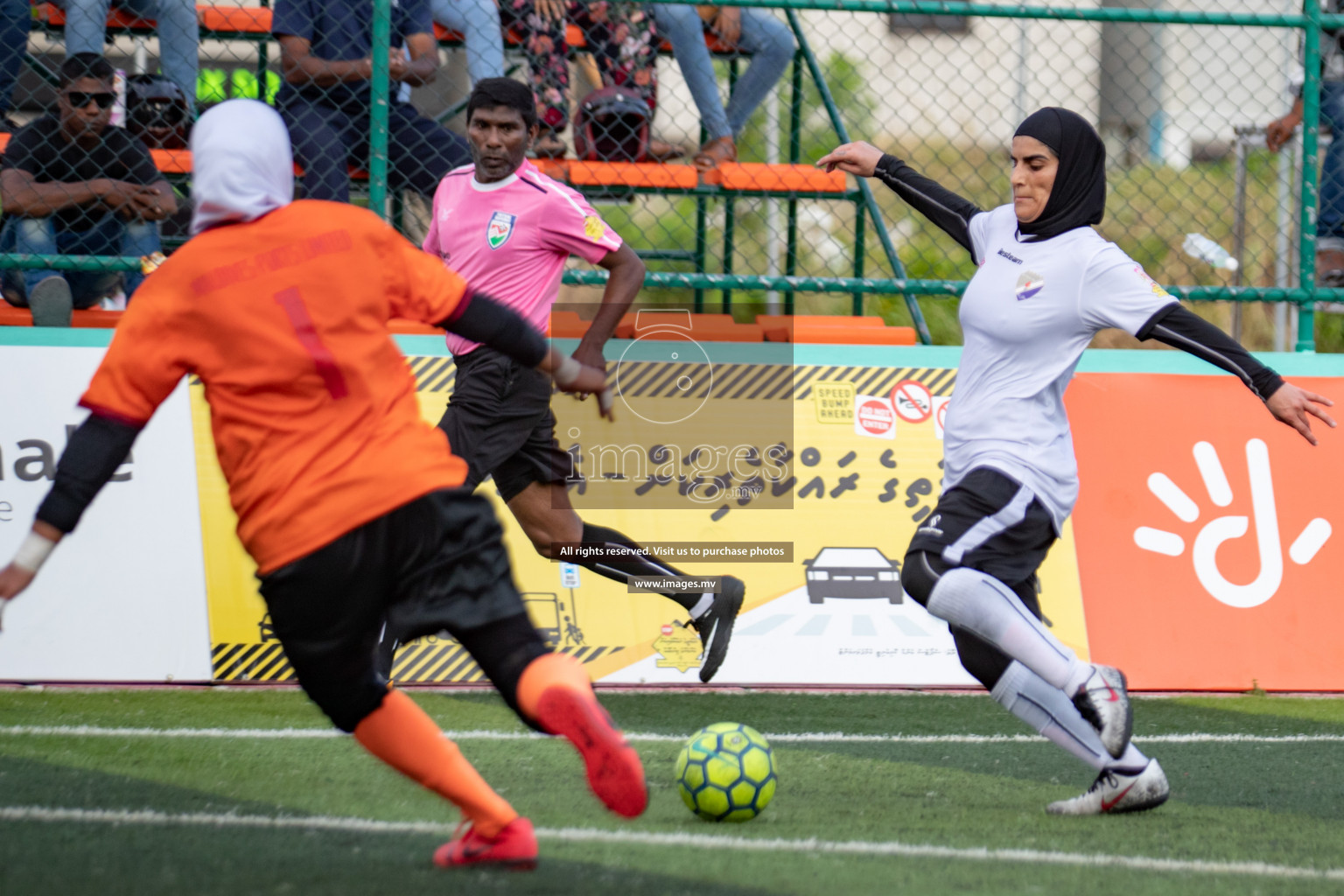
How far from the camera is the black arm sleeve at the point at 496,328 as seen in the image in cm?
345

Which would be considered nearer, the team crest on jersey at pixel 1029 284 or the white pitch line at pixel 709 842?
the white pitch line at pixel 709 842

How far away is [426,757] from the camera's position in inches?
133

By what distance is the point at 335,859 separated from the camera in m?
3.49

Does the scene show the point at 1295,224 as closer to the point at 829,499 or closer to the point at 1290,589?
the point at 1290,589

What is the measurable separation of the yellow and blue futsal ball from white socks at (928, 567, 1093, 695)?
2.29 feet

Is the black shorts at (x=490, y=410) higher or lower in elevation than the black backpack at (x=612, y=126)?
lower

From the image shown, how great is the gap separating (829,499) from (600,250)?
1.55m

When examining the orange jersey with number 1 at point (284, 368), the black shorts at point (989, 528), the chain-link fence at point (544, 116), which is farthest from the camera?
the chain-link fence at point (544, 116)

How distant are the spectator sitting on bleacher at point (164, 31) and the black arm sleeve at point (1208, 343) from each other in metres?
5.61

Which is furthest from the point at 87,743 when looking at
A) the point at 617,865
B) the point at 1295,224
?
the point at 1295,224

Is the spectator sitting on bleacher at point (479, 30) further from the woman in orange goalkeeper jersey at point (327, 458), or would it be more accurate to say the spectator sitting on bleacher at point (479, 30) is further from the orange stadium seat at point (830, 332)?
the woman in orange goalkeeper jersey at point (327, 458)

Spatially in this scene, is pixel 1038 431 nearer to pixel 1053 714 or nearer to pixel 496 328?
pixel 1053 714

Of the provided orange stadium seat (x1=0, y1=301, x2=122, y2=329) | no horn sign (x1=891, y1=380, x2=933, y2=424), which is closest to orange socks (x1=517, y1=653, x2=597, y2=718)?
no horn sign (x1=891, y1=380, x2=933, y2=424)

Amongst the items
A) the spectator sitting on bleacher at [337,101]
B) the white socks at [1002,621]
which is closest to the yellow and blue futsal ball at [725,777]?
the white socks at [1002,621]
